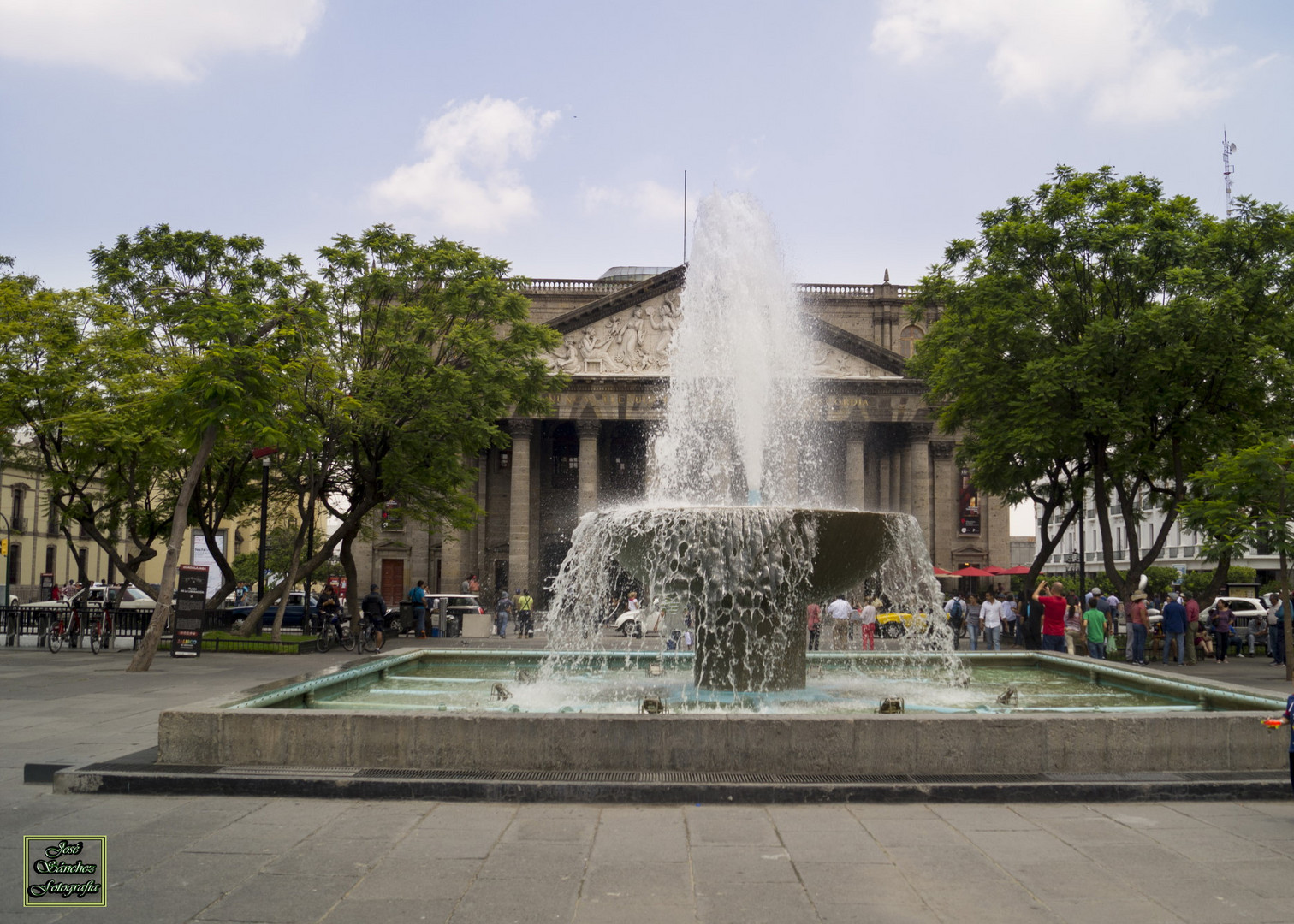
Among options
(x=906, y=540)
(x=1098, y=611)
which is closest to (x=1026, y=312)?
(x=1098, y=611)

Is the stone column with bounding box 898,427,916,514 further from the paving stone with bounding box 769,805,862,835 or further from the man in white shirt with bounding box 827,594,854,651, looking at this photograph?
the paving stone with bounding box 769,805,862,835

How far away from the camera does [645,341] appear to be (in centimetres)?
4584

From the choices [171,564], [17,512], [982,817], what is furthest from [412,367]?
[17,512]

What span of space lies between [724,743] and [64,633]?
23088 mm

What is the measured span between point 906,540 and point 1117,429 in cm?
1303

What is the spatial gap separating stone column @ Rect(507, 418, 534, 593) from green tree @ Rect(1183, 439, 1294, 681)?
29.8m

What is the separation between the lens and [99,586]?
4362 cm

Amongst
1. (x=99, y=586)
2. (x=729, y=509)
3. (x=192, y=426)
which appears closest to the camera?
(x=729, y=509)

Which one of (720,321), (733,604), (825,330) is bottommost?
(733,604)

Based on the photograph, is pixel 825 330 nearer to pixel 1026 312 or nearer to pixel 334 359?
pixel 1026 312

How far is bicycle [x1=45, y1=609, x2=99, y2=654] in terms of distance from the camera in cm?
2392

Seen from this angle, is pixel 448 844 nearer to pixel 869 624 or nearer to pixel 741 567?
pixel 741 567

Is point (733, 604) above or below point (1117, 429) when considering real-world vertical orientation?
below

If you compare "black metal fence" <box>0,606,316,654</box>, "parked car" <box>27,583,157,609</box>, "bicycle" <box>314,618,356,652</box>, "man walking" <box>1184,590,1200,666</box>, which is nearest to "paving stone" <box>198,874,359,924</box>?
"black metal fence" <box>0,606,316,654</box>
